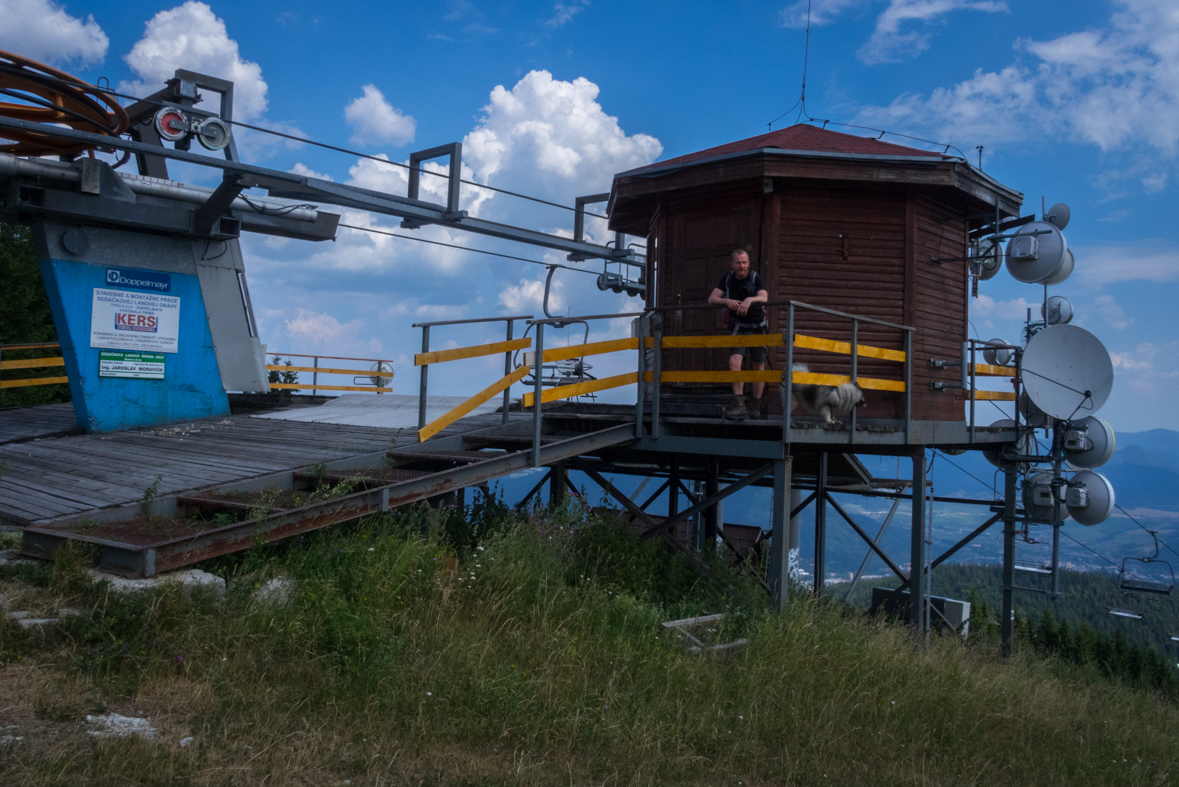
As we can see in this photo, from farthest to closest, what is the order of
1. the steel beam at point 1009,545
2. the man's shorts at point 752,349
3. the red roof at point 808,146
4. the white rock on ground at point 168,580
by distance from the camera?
the steel beam at point 1009,545, the red roof at point 808,146, the man's shorts at point 752,349, the white rock on ground at point 168,580

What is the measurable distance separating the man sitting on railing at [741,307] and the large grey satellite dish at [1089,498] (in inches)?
240

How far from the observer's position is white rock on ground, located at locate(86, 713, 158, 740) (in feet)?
12.0

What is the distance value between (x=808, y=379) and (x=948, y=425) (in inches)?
129

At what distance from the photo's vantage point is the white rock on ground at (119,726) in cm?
365

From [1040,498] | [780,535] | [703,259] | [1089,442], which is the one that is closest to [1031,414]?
[1089,442]

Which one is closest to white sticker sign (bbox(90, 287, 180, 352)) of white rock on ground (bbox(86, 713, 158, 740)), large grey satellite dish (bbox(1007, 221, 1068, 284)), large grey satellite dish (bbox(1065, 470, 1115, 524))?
white rock on ground (bbox(86, 713, 158, 740))

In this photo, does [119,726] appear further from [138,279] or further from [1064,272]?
[1064,272]

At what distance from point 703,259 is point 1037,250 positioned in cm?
511

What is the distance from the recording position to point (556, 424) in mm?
9977

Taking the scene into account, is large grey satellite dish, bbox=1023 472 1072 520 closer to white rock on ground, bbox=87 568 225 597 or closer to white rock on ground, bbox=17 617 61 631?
white rock on ground, bbox=87 568 225 597

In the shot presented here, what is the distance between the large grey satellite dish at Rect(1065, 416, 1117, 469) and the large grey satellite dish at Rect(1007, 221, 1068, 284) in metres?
2.38

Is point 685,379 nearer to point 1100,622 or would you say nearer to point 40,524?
point 40,524

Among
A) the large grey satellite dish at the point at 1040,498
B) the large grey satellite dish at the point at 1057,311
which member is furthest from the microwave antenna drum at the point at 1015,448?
the large grey satellite dish at the point at 1057,311

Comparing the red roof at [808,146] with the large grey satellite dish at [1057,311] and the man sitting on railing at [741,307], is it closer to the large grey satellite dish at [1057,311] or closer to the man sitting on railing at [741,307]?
the man sitting on railing at [741,307]
